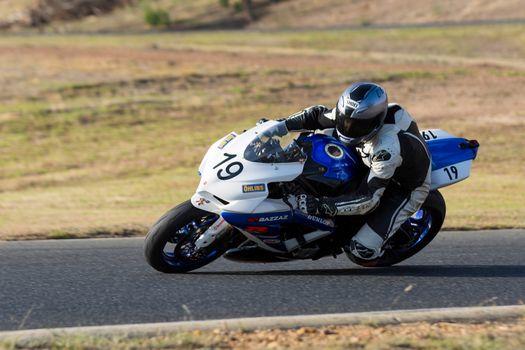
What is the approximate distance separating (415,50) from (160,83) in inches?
607

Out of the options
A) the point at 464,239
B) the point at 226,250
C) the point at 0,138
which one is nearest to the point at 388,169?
the point at 226,250

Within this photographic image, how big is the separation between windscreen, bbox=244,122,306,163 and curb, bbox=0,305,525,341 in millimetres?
A: 1541

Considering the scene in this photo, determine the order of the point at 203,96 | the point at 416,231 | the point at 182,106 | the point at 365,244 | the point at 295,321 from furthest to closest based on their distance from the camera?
the point at 203,96, the point at 182,106, the point at 416,231, the point at 365,244, the point at 295,321

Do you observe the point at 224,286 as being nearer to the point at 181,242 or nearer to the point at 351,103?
the point at 181,242

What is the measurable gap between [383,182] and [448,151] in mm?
1007

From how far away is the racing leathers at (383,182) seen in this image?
712 cm

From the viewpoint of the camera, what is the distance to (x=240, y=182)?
6895 mm

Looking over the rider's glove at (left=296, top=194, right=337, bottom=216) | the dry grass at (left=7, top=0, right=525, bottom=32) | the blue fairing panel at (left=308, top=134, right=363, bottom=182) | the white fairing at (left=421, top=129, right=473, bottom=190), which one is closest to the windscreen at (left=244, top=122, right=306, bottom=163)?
the blue fairing panel at (left=308, top=134, right=363, bottom=182)

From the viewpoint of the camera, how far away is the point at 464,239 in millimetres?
9508

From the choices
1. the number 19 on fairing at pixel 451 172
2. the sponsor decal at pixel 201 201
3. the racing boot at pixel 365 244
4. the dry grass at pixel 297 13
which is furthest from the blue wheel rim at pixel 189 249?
the dry grass at pixel 297 13

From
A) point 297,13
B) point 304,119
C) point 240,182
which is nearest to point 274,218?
point 240,182

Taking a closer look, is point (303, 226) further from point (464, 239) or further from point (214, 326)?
point (464, 239)

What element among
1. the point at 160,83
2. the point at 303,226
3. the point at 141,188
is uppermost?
the point at 303,226

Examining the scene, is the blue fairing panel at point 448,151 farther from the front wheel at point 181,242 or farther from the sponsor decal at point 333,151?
the front wheel at point 181,242
